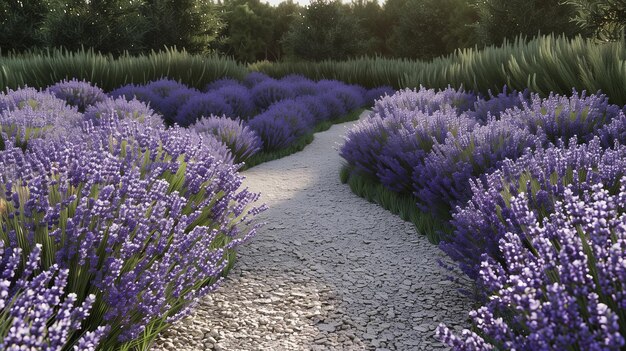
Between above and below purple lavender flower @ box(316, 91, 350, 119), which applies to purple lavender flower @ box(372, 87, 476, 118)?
above

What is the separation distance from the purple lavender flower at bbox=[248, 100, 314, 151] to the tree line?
4.10m

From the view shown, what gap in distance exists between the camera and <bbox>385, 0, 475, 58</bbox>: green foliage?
23.3 metres

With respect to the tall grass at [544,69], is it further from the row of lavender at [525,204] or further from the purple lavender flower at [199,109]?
the purple lavender flower at [199,109]

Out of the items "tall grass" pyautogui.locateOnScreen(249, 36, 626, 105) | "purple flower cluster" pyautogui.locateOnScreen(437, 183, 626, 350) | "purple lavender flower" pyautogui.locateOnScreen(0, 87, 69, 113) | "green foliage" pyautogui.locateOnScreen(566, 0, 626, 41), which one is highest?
"green foliage" pyautogui.locateOnScreen(566, 0, 626, 41)

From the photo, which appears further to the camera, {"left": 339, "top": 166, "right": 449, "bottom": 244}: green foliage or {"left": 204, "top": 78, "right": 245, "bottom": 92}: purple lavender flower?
{"left": 204, "top": 78, "right": 245, "bottom": 92}: purple lavender flower

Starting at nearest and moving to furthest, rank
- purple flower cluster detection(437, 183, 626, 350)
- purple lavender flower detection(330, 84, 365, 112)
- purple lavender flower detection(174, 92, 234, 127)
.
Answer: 1. purple flower cluster detection(437, 183, 626, 350)
2. purple lavender flower detection(174, 92, 234, 127)
3. purple lavender flower detection(330, 84, 365, 112)

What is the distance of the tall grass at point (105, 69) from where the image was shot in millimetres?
8992

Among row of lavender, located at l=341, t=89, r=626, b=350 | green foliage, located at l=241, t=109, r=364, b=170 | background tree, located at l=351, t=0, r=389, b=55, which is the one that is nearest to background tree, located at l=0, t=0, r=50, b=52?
green foliage, located at l=241, t=109, r=364, b=170

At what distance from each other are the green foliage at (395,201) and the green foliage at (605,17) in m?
4.11

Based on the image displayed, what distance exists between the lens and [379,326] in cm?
274

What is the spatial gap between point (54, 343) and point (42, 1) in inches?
725

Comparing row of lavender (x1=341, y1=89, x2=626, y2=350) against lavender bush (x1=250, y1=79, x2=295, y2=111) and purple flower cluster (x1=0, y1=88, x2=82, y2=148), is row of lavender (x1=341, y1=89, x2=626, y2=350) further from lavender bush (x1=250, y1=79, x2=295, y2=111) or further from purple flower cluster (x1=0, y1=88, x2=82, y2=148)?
lavender bush (x1=250, y1=79, x2=295, y2=111)

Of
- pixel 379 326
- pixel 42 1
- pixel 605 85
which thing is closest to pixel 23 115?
pixel 379 326

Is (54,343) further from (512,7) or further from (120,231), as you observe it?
(512,7)
